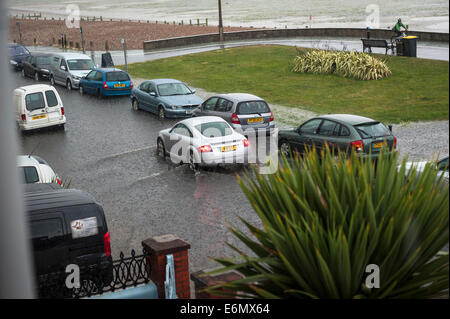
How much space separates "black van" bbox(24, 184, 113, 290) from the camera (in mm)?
8172

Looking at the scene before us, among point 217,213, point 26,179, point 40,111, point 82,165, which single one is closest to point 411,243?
point 217,213

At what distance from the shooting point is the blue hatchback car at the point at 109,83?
27.9 meters

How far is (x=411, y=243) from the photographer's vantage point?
234 inches

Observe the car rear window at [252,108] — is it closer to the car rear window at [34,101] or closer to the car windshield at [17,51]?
the car rear window at [34,101]

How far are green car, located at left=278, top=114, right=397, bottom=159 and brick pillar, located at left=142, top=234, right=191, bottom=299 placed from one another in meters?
6.43

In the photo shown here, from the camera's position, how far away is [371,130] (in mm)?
14570

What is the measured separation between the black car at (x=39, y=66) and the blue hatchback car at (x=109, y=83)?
5.90 m

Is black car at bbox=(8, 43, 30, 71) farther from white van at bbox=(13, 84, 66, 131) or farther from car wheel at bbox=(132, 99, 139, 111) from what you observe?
white van at bbox=(13, 84, 66, 131)

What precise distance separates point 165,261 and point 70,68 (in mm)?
24712

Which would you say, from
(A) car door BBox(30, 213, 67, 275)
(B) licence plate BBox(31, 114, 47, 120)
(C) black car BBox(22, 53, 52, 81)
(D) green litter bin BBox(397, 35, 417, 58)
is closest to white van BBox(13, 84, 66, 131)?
(B) licence plate BBox(31, 114, 47, 120)

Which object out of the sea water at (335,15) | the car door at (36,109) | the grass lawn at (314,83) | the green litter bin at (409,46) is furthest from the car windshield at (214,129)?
the sea water at (335,15)

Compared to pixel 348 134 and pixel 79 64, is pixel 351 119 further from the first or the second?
pixel 79 64

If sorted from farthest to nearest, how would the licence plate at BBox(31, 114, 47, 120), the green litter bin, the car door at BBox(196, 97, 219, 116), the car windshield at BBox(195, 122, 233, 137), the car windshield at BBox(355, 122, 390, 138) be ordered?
the green litter bin, the licence plate at BBox(31, 114, 47, 120), the car door at BBox(196, 97, 219, 116), the car windshield at BBox(195, 122, 233, 137), the car windshield at BBox(355, 122, 390, 138)
